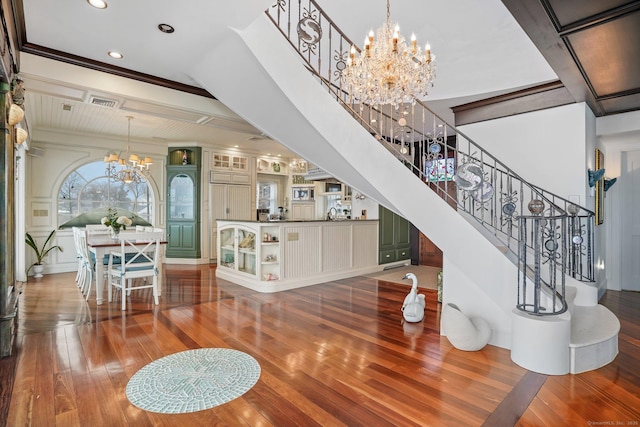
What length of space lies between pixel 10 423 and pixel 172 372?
Result: 35.5 inches

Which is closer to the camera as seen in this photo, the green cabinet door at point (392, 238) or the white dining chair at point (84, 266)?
the white dining chair at point (84, 266)

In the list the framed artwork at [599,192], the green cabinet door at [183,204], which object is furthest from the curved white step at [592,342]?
the green cabinet door at [183,204]

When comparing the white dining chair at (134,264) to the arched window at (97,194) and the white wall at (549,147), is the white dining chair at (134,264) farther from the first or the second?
the white wall at (549,147)

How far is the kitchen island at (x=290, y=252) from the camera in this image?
5363 millimetres

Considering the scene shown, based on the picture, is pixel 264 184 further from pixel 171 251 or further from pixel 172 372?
pixel 172 372

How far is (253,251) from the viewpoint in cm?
553

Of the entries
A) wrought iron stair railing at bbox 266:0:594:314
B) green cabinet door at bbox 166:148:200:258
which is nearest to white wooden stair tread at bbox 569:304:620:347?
wrought iron stair railing at bbox 266:0:594:314

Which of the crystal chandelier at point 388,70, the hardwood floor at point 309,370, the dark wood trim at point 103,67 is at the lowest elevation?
the hardwood floor at point 309,370

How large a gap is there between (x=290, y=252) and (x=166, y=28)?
11.5 ft

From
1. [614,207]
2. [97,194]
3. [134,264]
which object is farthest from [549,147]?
[97,194]

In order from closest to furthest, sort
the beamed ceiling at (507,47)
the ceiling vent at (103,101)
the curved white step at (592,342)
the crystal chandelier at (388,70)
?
the beamed ceiling at (507,47)
the curved white step at (592,342)
the crystal chandelier at (388,70)
the ceiling vent at (103,101)

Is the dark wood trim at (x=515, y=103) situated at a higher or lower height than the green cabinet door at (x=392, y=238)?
higher

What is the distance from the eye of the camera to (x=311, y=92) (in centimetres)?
325

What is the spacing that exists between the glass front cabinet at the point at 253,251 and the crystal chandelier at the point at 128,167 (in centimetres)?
192
